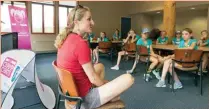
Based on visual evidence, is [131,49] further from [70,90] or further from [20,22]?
[70,90]

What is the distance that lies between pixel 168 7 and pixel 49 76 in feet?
13.0

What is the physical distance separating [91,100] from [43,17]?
900cm

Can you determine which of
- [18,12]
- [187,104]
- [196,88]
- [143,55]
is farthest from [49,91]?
[18,12]

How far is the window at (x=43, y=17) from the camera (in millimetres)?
9430

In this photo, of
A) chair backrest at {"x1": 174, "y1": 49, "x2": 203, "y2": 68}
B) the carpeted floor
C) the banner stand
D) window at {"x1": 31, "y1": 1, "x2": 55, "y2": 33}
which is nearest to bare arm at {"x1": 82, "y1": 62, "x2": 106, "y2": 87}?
the banner stand

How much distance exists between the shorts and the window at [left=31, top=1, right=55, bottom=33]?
28.5 feet

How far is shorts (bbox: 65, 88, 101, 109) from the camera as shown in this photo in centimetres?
131

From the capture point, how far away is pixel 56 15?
999cm

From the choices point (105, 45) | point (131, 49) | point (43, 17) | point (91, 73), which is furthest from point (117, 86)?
point (43, 17)

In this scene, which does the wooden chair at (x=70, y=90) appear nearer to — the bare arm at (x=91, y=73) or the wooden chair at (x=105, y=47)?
the bare arm at (x=91, y=73)

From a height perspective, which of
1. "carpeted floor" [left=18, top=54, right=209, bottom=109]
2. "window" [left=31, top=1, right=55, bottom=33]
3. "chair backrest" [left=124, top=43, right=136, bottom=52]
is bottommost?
"carpeted floor" [left=18, top=54, right=209, bottom=109]

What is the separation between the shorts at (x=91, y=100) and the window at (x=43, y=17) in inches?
342

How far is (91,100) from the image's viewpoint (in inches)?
52.6

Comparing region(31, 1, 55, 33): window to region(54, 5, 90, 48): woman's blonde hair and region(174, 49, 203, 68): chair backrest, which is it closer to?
region(174, 49, 203, 68): chair backrest
